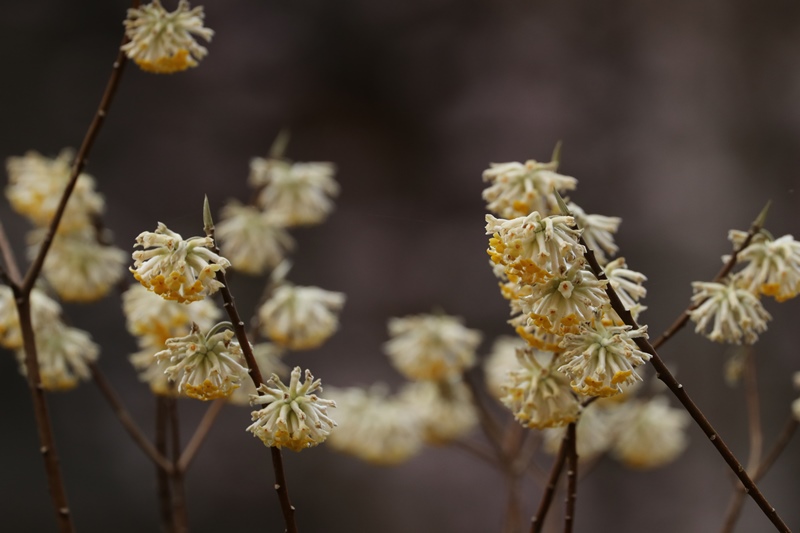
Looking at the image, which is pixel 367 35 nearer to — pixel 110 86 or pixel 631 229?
pixel 631 229

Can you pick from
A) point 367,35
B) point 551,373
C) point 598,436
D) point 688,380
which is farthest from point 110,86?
point 688,380

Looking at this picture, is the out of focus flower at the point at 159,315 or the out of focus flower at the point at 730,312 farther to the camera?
the out of focus flower at the point at 159,315

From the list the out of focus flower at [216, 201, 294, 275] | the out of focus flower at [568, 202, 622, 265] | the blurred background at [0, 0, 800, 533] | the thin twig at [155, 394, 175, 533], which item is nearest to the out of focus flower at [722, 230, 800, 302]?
the out of focus flower at [568, 202, 622, 265]

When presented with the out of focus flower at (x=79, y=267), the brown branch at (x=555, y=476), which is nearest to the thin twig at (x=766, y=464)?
the brown branch at (x=555, y=476)

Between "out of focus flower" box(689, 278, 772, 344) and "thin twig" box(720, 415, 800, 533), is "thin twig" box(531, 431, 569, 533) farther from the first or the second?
"thin twig" box(720, 415, 800, 533)

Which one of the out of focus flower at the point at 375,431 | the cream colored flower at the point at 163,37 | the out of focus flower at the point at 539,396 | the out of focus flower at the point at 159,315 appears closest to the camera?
the out of focus flower at the point at 539,396

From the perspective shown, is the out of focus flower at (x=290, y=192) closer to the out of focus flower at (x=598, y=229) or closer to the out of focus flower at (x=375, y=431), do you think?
the out of focus flower at (x=375, y=431)
